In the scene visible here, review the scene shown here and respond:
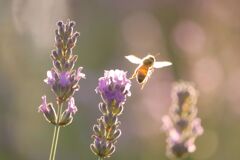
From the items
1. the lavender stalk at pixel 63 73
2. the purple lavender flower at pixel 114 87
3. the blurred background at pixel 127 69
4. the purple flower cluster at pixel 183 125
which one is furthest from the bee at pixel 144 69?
the blurred background at pixel 127 69

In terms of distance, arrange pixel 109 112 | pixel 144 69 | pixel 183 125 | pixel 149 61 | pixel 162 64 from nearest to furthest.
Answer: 1. pixel 109 112
2. pixel 183 125
3. pixel 144 69
4. pixel 162 64
5. pixel 149 61

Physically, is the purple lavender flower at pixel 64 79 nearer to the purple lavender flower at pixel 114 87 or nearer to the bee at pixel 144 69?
the purple lavender flower at pixel 114 87

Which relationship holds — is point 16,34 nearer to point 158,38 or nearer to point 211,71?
point 158,38

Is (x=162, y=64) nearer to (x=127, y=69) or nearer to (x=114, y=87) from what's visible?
(x=114, y=87)

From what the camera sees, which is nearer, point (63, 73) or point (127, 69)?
point (63, 73)

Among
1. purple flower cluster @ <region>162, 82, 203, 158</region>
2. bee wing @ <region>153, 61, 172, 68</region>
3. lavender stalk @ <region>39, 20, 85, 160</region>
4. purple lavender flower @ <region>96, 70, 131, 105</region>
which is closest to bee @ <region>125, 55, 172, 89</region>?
bee wing @ <region>153, 61, 172, 68</region>

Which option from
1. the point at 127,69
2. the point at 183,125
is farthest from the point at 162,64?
the point at 127,69

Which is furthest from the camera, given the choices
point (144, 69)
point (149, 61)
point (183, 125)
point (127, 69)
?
point (127, 69)

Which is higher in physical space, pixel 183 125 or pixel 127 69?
pixel 127 69

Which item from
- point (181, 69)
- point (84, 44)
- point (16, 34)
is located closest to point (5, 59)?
point (16, 34)
